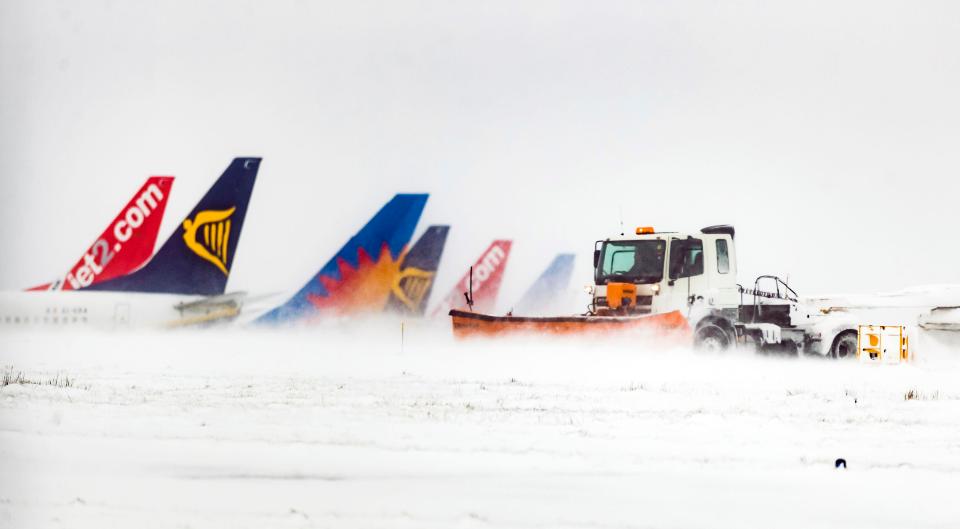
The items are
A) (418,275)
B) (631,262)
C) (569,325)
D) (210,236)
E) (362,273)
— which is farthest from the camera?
(418,275)

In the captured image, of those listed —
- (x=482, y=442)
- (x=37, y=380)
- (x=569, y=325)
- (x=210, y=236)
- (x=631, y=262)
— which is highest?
(x=210, y=236)

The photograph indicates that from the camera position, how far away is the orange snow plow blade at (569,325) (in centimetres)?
739

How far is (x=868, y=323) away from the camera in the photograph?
302 inches

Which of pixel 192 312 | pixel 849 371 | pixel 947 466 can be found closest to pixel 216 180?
pixel 192 312

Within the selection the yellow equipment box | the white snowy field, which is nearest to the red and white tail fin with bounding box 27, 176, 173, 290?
the white snowy field

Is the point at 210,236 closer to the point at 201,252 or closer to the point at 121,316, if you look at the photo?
the point at 201,252

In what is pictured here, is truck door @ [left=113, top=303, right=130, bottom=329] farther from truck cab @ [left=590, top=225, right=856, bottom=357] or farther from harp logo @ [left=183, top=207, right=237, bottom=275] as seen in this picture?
truck cab @ [left=590, top=225, right=856, bottom=357]

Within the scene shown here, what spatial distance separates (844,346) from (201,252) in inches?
306

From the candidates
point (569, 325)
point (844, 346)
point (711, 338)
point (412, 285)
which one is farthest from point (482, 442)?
point (412, 285)

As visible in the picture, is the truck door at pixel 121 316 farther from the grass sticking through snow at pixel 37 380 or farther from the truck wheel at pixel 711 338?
the truck wheel at pixel 711 338

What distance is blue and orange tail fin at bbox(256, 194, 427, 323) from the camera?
31.4 feet

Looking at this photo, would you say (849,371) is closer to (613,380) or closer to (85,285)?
(613,380)

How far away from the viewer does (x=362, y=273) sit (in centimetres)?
1030

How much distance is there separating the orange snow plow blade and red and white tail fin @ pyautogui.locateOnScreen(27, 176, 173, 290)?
11.1 feet
